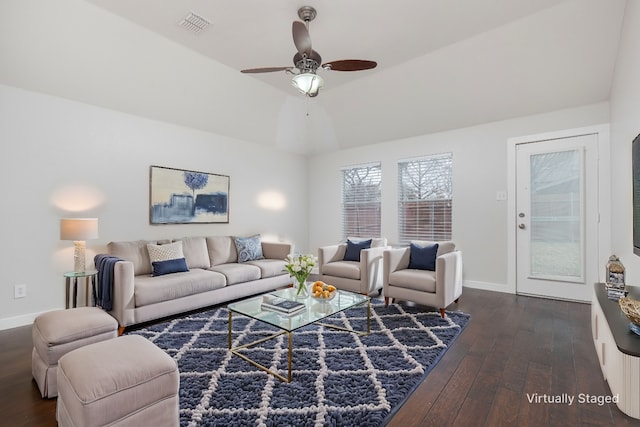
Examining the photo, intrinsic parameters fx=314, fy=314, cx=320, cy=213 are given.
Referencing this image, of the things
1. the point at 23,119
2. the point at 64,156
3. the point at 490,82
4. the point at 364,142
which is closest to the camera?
the point at 23,119

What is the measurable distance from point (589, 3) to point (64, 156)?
5.60m

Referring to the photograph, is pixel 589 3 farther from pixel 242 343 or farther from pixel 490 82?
pixel 242 343

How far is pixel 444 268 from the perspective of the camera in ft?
11.4

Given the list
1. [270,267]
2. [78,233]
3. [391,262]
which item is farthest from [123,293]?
[391,262]

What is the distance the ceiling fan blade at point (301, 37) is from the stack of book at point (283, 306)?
85.2 inches

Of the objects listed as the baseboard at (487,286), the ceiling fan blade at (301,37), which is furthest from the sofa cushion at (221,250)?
the baseboard at (487,286)

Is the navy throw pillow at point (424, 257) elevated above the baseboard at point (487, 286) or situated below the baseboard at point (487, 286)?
above

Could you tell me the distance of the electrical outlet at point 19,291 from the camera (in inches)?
129

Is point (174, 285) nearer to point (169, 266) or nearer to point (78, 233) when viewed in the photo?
point (169, 266)

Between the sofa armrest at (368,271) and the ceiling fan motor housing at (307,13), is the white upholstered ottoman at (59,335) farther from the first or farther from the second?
the ceiling fan motor housing at (307,13)

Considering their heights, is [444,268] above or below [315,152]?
below

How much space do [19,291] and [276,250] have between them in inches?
120

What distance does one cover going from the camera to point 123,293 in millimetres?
3059

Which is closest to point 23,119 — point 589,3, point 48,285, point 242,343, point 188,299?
point 48,285
